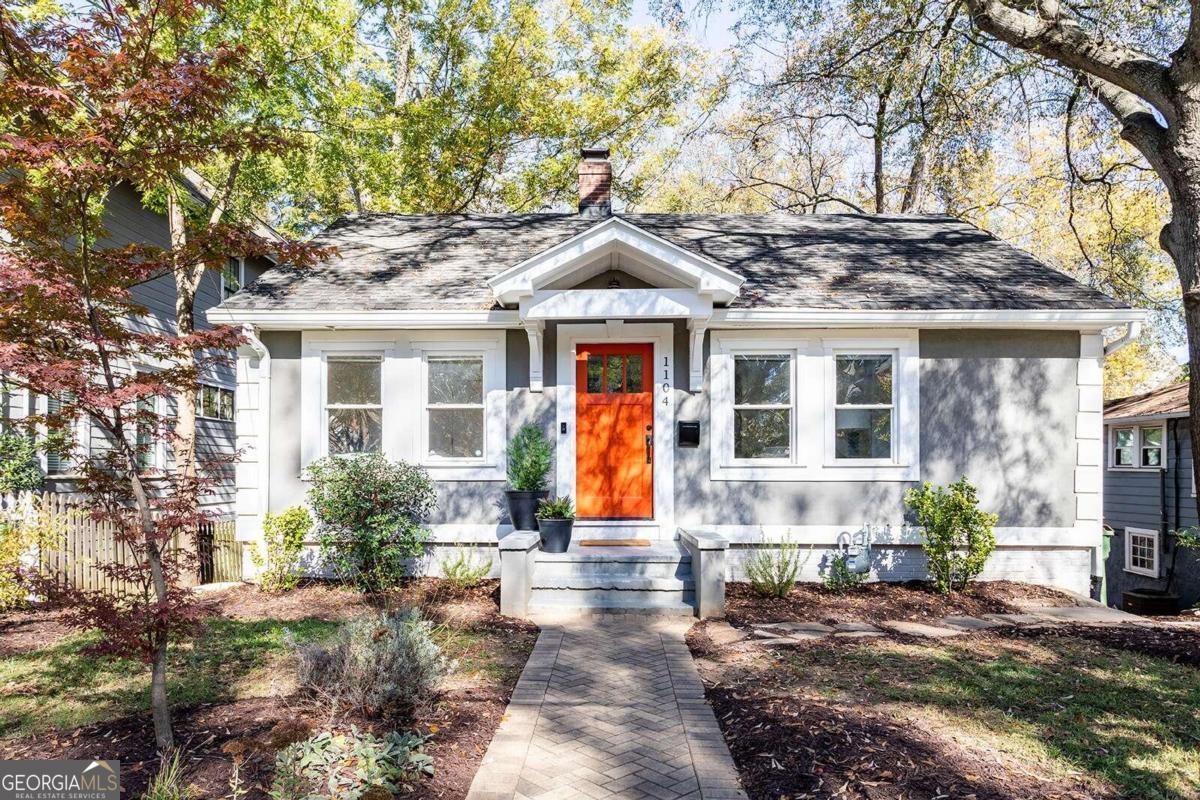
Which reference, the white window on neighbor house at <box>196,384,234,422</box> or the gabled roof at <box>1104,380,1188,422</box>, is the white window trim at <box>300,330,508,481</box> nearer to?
the white window on neighbor house at <box>196,384,234,422</box>

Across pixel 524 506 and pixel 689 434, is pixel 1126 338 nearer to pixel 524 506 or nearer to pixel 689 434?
pixel 689 434

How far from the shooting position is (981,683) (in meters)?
5.08

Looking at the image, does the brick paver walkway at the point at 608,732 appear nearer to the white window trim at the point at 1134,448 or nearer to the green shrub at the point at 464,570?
the green shrub at the point at 464,570

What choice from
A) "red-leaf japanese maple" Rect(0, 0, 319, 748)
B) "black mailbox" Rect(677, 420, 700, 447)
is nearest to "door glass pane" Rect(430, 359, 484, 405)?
"black mailbox" Rect(677, 420, 700, 447)

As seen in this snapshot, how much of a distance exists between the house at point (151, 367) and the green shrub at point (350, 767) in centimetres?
744

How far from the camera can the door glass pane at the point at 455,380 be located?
29.1ft

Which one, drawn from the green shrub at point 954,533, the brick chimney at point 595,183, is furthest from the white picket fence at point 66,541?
the green shrub at point 954,533

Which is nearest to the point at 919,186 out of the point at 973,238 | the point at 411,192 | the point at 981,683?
the point at 973,238

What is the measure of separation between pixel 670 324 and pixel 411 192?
1157 centimetres

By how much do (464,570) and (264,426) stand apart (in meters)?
3.04

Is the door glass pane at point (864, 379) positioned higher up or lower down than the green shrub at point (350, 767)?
higher up

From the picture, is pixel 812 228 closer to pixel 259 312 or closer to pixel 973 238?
pixel 973 238

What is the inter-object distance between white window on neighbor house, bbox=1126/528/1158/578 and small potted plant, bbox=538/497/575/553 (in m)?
15.8

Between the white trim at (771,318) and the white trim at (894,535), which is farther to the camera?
the white trim at (894,535)
